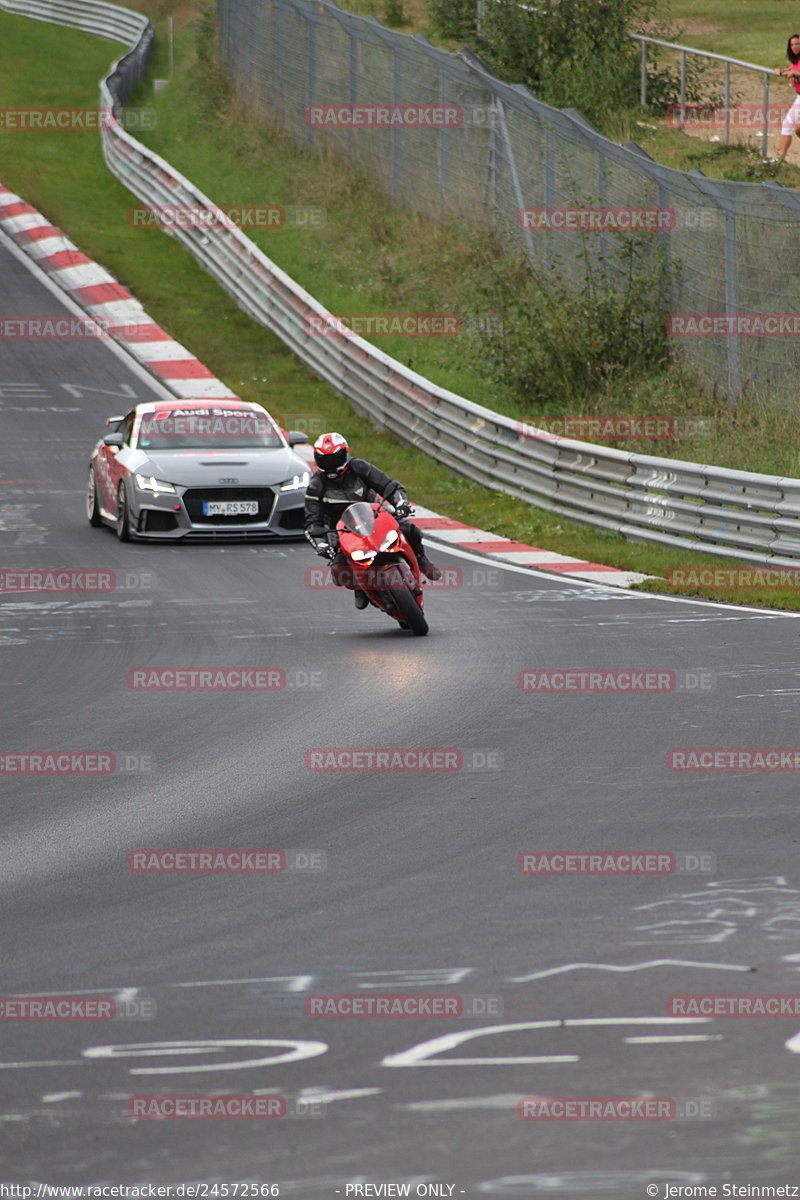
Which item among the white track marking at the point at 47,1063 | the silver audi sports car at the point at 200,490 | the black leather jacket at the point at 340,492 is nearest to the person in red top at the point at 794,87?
the silver audi sports car at the point at 200,490

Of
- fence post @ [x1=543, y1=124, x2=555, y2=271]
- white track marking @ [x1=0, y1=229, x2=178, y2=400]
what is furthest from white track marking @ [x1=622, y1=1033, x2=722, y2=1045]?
white track marking @ [x1=0, y1=229, x2=178, y2=400]

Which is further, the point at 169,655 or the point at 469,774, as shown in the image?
the point at 169,655

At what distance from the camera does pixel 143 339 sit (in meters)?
32.5

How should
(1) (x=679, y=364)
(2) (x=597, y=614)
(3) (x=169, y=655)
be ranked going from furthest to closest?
1. (1) (x=679, y=364)
2. (2) (x=597, y=614)
3. (3) (x=169, y=655)

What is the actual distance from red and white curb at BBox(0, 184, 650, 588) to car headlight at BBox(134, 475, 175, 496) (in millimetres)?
3003

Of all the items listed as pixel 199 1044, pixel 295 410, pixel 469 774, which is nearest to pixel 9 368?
pixel 295 410

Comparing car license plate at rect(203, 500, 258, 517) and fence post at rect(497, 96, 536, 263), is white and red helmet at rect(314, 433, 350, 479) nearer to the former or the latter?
car license plate at rect(203, 500, 258, 517)

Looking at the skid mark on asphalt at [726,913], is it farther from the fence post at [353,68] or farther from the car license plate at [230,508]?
the fence post at [353,68]

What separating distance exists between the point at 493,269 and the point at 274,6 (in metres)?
18.5

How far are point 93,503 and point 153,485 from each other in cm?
183

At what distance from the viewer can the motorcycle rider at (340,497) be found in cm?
1407

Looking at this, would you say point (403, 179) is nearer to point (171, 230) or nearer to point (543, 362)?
point (171, 230)

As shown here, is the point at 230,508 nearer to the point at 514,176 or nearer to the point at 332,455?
the point at 332,455

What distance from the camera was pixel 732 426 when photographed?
809 inches
